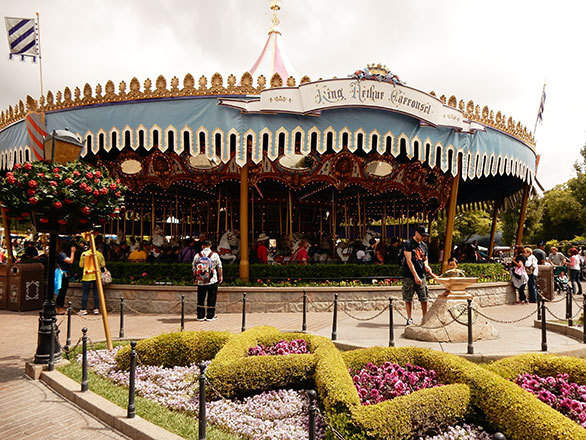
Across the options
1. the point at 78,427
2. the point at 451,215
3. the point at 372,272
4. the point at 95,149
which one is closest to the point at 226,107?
the point at 95,149

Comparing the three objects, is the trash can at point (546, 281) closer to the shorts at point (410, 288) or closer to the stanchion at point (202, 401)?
the shorts at point (410, 288)

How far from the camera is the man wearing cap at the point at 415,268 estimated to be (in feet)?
30.2

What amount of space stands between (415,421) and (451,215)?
12123 millimetres

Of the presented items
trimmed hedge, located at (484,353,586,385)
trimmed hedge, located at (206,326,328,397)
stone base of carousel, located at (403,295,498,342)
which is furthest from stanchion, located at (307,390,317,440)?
stone base of carousel, located at (403,295,498,342)

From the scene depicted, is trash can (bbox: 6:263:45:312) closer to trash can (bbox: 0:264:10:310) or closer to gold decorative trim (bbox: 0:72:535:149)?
trash can (bbox: 0:264:10:310)

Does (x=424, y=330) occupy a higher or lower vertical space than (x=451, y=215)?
lower

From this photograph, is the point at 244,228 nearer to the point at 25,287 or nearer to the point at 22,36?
the point at 25,287

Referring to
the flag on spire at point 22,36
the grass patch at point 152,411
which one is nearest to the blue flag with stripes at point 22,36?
the flag on spire at point 22,36

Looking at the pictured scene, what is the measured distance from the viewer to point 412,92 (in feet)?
44.0

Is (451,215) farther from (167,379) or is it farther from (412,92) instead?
(167,379)

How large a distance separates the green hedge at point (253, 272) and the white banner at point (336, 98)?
4.79 m

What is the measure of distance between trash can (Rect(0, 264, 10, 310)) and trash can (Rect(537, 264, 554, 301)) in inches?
711

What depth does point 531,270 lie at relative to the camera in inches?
601

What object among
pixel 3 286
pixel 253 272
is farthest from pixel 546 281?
pixel 3 286
